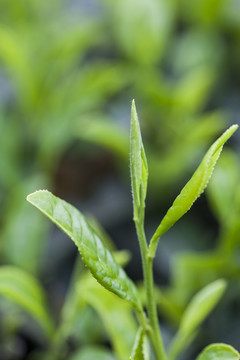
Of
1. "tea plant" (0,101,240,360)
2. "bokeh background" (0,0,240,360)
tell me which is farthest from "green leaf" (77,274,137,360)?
"bokeh background" (0,0,240,360)

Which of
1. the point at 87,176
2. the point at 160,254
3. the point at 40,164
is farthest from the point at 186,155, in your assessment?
the point at 87,176

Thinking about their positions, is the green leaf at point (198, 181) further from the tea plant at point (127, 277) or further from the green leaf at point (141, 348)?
the green leaf at point (141, 348)

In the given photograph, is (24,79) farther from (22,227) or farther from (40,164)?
(22,227)

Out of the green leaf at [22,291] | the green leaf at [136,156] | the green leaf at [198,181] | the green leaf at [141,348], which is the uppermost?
the green leaf at [136,156]

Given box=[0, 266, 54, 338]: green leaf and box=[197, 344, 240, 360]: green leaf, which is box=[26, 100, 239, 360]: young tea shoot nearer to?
box=[197, 344, 240, 360]: green leaf

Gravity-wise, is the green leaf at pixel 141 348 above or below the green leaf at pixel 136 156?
below

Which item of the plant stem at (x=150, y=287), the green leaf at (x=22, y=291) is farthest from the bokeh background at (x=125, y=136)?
the plant stem at (x=150, y=287)

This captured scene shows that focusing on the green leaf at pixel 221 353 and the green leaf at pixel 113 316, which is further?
the green leaf at pixel 113 316
